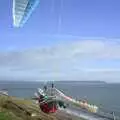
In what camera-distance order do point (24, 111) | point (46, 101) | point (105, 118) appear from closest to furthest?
1. point (24, 111)
2. point (46, 101)
3. point (105, 118)

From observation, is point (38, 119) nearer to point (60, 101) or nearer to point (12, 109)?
point (12, 109)

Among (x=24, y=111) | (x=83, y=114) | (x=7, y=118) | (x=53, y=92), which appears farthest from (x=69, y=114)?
(x=7, y=118)

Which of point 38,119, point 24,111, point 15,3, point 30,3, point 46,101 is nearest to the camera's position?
point 30,3

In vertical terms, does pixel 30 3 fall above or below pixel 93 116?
above

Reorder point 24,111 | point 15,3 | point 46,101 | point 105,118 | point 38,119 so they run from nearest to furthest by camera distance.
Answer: point 15,3 < point 38,119 < point 24,111 < point 46,101 < point 105,118

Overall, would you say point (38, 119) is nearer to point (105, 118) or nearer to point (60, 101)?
point (60, 101)

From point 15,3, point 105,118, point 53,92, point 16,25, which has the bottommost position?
point 105,118

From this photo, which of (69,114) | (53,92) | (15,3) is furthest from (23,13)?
(69,114)

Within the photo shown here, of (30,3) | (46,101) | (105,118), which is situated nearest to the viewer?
(30,3)

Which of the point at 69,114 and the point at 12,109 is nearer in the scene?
the point at 12,109
